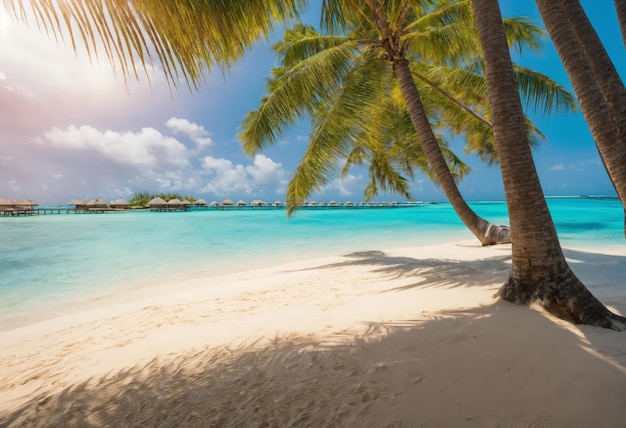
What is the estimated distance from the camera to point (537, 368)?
1.73 m

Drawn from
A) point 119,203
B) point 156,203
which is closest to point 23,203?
point 119,203

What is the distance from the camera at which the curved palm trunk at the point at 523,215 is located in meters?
2.48

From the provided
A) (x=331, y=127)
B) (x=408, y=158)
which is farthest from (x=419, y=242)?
(x=331, y=127)

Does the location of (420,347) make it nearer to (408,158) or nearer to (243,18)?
(243,18)

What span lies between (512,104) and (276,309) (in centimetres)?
338

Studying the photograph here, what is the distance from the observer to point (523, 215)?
276 cm

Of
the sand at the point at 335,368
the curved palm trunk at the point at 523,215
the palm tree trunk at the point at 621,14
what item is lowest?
the sand at the point at 335,368

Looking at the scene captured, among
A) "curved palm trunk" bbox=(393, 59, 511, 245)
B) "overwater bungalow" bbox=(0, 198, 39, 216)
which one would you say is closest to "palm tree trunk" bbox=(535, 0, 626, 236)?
"curved palm trunk" bbox=(393, 59, 511, 245)

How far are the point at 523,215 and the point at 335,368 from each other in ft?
7.33

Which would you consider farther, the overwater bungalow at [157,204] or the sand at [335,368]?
the overwater bungalow at [157,204]

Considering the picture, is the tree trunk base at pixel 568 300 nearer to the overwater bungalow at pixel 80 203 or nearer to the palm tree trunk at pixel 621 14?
the palm tree trunk at pixel 621 14

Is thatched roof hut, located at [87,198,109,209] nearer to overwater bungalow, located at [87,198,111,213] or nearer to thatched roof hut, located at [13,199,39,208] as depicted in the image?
overwater bungalow, located at [87,198,111,213]

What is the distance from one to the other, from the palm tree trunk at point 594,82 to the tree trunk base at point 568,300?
3.44 feet

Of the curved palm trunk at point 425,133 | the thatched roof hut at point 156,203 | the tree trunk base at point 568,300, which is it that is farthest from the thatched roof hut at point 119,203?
the tree trunk base at point 568,300
